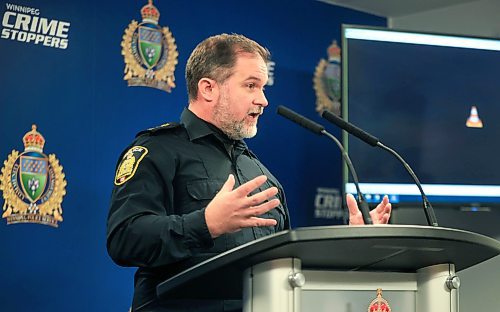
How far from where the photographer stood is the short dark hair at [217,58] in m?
2.45

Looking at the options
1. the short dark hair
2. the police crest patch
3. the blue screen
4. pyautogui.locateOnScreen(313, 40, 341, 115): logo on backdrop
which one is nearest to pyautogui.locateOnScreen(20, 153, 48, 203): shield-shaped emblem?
the short dark hair

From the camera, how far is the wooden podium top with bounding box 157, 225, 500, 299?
4.42ft

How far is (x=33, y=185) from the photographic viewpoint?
3.30m

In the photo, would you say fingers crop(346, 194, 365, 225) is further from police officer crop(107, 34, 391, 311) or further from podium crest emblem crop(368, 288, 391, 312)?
podium crest emblem crop(368, 288, 391, 312)

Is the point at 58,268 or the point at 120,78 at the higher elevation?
the point at 120,78

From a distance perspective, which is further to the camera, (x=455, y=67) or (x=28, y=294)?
(x=455, y=67)

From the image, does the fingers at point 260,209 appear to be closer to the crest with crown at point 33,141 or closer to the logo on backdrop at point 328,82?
the crest with crown at point 33,141

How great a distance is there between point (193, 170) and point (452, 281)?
2.84 feet

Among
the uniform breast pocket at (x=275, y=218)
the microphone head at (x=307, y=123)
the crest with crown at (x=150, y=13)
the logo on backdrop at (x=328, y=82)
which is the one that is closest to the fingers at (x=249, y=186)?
the microphone head at (x=307, y=123)

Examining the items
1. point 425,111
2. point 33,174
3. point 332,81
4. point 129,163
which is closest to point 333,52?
point 332,81

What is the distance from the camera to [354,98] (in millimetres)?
3967

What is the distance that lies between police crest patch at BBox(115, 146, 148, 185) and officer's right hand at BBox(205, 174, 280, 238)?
458mm

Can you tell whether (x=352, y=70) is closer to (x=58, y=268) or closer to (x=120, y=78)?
(x=120, y=78)

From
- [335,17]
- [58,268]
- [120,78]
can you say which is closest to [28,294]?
[58,268]
